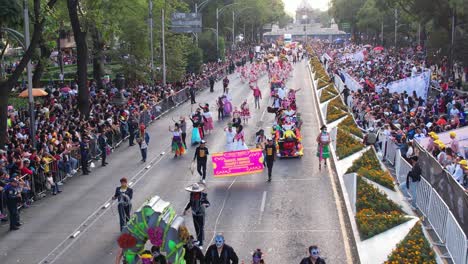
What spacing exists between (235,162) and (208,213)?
3991 millimetres

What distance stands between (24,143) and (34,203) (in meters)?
4.02

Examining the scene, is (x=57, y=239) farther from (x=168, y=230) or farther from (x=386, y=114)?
(x=386, y=114)

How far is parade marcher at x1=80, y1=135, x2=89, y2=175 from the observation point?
77.9ft

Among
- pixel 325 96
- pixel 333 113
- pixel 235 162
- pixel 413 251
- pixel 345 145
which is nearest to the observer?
pixel 413 251

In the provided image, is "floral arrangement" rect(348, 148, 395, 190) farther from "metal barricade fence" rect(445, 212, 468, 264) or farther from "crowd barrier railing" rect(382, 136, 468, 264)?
"metal barricade fence" rect(445, 212, 468, 264)

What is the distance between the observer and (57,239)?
16.7 meters

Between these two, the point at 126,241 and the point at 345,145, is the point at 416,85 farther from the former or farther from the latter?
the point at 126,241

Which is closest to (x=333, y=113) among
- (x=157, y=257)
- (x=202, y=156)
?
(x=202, y=156)

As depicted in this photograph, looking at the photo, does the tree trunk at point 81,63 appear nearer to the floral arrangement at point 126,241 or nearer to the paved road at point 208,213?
the paved road at point 208,213

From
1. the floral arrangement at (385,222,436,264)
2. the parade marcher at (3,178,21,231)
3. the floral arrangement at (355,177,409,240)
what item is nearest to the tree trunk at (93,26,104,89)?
the parade marcher at (3,178,21,231)

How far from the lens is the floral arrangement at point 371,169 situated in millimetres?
19547

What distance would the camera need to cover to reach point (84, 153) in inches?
938

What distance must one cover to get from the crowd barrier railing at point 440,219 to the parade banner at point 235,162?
196 inches

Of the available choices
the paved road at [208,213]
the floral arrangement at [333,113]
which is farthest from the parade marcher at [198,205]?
the floral arrangement at [333,113]
